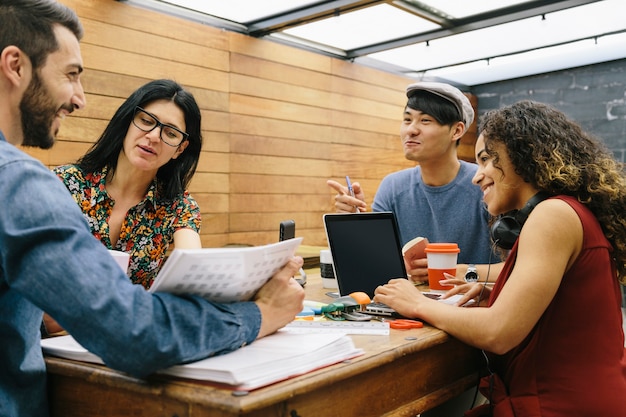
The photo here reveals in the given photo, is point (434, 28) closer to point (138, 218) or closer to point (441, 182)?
point (441, 182)

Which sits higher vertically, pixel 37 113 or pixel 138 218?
pixel 37 113

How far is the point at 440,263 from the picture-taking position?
1.98 m

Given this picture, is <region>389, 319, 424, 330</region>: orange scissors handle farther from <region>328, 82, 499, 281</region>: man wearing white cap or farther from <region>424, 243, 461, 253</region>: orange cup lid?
<region>328, 82, 499, 281</region>: man wearing white cap

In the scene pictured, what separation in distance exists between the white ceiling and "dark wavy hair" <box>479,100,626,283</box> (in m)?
1.96

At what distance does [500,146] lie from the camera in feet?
5.09

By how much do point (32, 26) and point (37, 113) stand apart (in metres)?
0.15

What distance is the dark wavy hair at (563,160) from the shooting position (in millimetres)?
1399

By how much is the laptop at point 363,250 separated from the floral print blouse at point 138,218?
0.57 m

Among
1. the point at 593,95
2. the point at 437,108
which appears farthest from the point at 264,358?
the point at 593,95

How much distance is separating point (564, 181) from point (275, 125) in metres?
2.96

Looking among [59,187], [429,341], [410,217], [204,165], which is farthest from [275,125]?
[59,187]

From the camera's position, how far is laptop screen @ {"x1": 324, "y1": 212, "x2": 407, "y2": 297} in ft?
5.65

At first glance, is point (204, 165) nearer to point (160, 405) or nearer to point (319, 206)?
point (319, 206)

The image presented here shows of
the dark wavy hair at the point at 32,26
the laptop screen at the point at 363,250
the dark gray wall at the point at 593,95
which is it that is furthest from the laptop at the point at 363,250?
the dark gray wall at the point at 593,95
